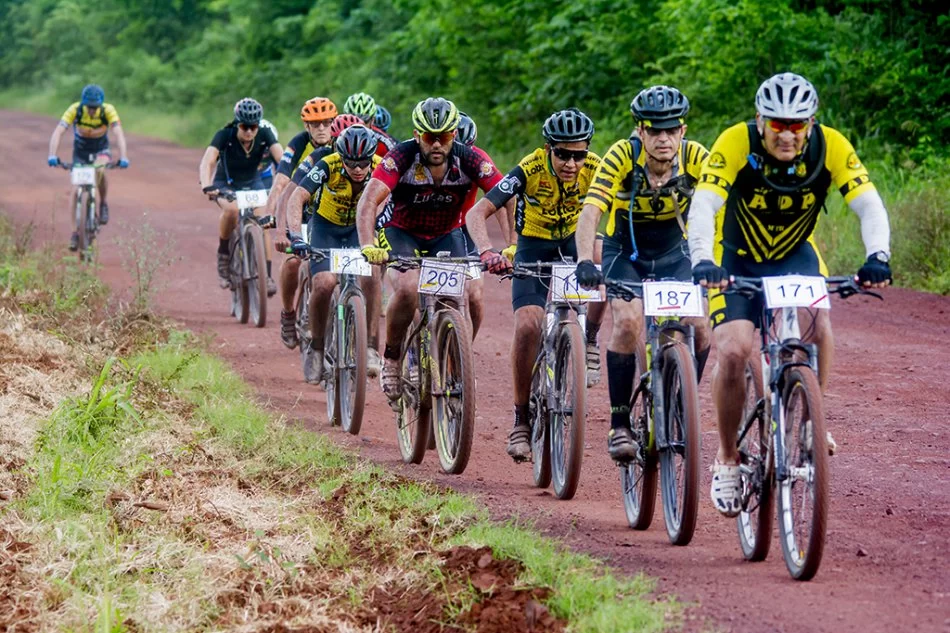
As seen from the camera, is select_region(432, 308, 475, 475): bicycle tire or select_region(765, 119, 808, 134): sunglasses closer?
select_region(765, 119, 808, 134): sunglasses

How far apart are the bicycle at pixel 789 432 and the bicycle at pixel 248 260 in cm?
796

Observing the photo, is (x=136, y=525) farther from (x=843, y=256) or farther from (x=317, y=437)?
(x=843, y=256)

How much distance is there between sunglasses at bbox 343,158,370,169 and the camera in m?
10.2

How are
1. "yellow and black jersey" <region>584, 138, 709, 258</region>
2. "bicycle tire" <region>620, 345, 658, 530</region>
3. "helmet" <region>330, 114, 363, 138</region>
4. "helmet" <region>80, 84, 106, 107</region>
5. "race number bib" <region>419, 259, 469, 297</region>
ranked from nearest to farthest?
"bicycle tire" <region>620, 345, 658, 530</region>
"yellow and black jersey" <region>584, 138, 709, 258</region>
"race number bib" <region>419, 259, 469, 297</region>
"helmet" <region>330, 114, 363, 138</region>
"helmet" <region>80, 84, 106, 107</region>

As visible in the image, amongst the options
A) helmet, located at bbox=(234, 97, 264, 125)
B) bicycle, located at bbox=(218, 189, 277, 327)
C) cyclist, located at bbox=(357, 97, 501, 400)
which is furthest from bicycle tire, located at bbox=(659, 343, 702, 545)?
helmet, located at bbox=(234, 97, 264, 125)

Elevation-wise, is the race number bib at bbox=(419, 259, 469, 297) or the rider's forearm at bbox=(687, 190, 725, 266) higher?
the rider's forearm at bbox=(687, 190, 725, 266)

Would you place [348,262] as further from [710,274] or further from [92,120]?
[92,120]

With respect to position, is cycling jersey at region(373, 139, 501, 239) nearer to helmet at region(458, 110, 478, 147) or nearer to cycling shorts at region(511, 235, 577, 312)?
cycling shorts at region(511, 235, 577, 312)

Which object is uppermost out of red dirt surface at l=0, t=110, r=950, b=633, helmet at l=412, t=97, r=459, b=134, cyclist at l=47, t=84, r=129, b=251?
cyclist at l=47, t=84, r=129, b=251

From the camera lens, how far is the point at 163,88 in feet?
131

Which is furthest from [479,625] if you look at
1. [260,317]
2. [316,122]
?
[260,317]

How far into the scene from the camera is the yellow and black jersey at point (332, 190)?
10562 millimetres

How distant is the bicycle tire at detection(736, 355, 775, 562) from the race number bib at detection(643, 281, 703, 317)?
39cm

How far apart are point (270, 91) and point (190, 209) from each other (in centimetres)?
1183
